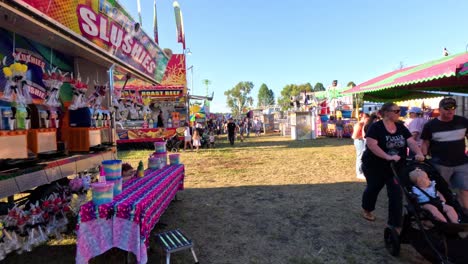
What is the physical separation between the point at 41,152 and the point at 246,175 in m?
5.72

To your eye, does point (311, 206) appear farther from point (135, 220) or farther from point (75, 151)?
point (75, 151)

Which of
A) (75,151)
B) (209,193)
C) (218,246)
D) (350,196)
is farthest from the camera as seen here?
(209,193)

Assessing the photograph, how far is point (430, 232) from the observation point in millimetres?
2941

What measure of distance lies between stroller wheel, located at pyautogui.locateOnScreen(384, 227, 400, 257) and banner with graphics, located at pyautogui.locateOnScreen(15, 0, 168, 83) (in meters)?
4.38

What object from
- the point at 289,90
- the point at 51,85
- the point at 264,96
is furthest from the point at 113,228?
the point at 264,96

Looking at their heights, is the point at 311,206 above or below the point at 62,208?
below

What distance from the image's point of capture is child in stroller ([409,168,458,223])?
3035 mm

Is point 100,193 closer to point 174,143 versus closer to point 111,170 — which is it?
point 111,170

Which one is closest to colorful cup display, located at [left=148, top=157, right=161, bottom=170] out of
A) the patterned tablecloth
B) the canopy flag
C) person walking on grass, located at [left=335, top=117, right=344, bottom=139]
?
the patterned tablecloth

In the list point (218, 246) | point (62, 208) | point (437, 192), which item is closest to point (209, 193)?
point (218, 246)

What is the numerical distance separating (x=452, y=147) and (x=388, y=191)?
1.09 m

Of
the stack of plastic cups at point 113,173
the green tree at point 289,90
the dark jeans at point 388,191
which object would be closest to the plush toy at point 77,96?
the stack of plastic cups at point 113,173

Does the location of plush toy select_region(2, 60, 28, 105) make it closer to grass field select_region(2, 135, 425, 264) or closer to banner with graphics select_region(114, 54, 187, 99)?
grass field select_region(2, 135, 425, 264)

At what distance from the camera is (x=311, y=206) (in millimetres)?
5348
